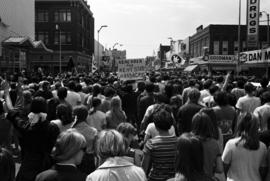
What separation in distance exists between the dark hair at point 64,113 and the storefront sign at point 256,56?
2247 centimetres

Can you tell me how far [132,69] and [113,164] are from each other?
48.7 feet

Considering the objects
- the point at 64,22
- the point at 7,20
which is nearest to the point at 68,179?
the point at 7,20

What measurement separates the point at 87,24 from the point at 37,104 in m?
84.4

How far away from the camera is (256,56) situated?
2864cm

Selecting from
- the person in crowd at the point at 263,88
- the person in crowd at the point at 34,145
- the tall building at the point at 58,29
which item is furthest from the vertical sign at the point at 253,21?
the tall building at the point at 58,29

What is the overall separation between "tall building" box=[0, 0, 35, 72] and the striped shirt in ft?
96.6

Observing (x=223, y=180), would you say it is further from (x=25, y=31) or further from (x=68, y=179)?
(x=25, y=31)

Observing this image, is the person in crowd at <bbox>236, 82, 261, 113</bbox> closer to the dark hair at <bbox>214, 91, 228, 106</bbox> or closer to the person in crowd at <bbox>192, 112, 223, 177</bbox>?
the dark hair at <bbox>214, 91, 228, 106</bbox>

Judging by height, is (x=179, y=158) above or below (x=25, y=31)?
below

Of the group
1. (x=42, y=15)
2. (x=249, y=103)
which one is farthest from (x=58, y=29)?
(x=249, y=103)

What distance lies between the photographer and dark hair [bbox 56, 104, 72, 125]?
6.40 m

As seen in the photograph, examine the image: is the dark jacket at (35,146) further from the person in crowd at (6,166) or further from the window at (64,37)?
the window at (64,37)

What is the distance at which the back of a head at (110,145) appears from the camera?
3.65 meters

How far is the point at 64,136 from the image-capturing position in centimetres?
368
